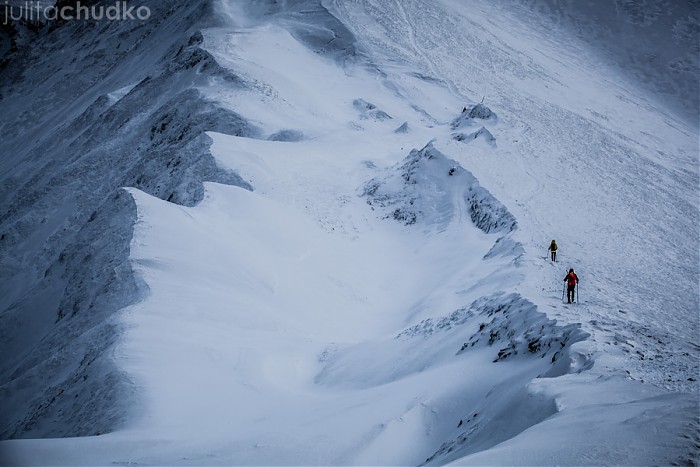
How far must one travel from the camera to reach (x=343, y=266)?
23516mm

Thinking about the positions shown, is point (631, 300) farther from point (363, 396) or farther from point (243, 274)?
point (243, 274)

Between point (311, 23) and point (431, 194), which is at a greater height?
point (311, 23)

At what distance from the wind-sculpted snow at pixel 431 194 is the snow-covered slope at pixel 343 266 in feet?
0.45

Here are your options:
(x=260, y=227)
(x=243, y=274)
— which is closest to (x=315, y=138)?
(x=260, y=227)

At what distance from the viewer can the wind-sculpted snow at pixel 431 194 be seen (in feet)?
87.8

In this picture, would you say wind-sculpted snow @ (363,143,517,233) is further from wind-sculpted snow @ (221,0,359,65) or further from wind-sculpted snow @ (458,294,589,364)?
wind-sculpted snow @ (221,0,359,65)

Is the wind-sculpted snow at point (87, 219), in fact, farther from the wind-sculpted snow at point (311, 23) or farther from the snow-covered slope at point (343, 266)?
the wind-sculpted snow at point (311, 23)

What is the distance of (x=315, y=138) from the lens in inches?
1409

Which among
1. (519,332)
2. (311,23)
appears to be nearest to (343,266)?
(519,332)

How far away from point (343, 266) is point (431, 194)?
7.88m

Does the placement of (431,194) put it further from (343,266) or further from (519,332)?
(519,332)

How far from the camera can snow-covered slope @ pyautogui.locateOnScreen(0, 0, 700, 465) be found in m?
10.4

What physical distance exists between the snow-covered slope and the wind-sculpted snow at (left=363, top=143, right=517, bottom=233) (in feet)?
0.45

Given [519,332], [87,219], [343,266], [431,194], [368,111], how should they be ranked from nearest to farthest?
[519,332] → [343,266] → [431,194] → [87,219] → [368,111]
